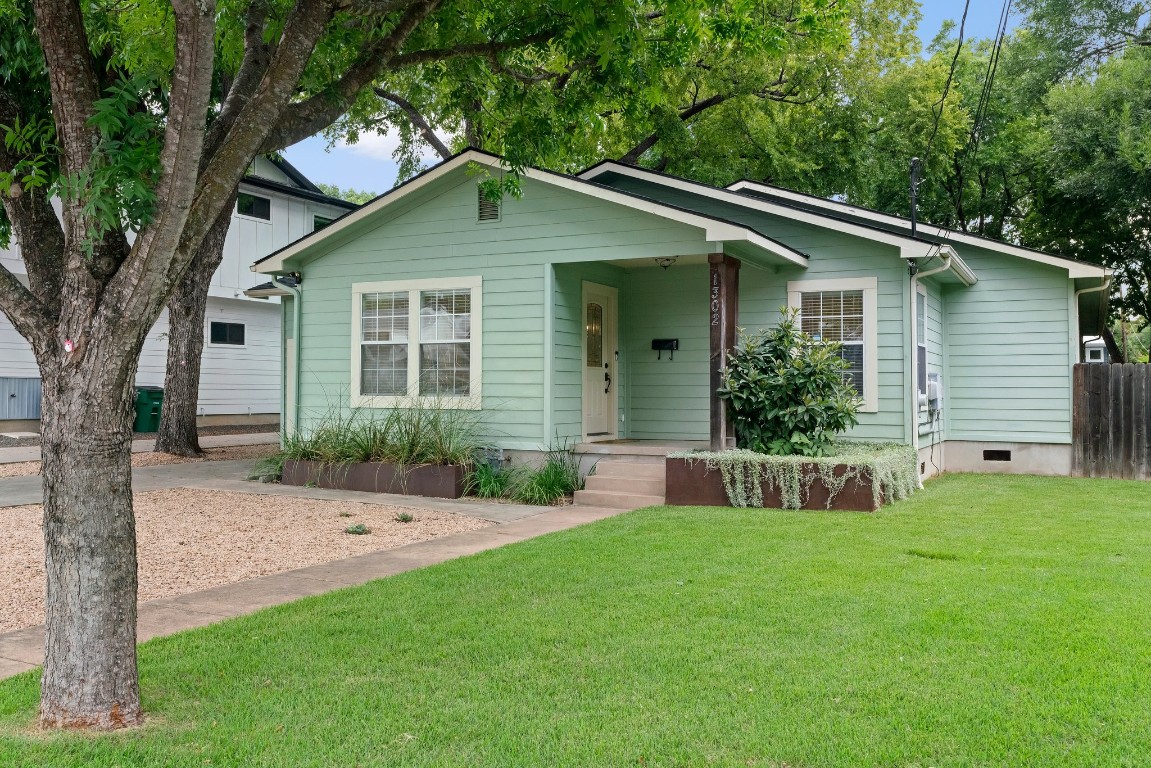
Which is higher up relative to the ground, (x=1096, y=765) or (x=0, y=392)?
(x=0, y=392)

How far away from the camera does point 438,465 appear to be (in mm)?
10344

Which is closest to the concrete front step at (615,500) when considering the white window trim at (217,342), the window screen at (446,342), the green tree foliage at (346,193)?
the window screen at (446,342)

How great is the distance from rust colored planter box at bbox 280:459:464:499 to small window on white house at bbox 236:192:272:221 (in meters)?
11.7

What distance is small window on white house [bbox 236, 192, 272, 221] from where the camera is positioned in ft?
67.6

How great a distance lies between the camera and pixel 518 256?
10812 mm

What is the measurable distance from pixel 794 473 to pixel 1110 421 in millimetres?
6093

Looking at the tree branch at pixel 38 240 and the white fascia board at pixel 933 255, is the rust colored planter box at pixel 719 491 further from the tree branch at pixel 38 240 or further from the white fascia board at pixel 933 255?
the tree branch at pixel 38 240

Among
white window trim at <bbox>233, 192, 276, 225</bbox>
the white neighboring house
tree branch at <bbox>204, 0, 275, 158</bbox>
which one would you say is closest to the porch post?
tree branch at <bbox>204, 0, 275, 158</bbox>

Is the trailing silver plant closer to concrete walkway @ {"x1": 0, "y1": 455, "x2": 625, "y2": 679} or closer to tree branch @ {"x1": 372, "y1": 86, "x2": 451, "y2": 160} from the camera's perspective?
concrete walkway @ {"x1": 0, "y1": 455, "x2": 625, "y2": 679}

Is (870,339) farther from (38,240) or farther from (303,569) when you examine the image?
(38,240)

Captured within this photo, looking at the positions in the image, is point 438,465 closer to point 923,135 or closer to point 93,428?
point 93,428

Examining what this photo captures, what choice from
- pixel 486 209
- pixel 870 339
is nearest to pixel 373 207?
pixel 486 209

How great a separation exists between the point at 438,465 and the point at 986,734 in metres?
7.80

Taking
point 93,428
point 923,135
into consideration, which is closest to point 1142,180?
point 923,135
